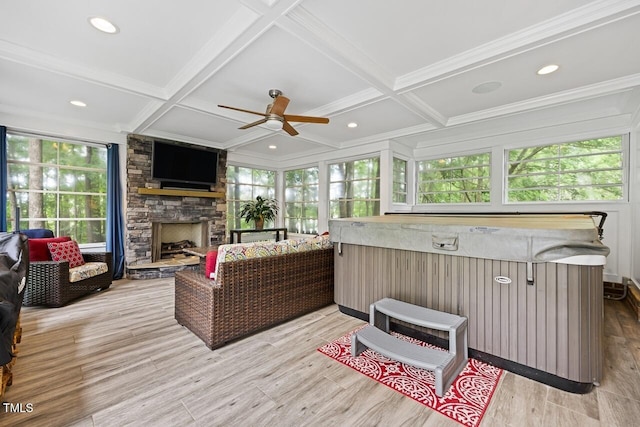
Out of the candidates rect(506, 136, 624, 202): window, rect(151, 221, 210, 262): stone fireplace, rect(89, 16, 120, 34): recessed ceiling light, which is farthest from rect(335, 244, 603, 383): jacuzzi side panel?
rect(151, 221, 210, 262): stone fireplace

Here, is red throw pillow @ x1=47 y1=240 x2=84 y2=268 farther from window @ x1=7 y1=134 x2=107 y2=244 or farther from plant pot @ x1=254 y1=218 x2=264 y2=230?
plant pot @ x1=254 y1=218 x2=264 y2=230

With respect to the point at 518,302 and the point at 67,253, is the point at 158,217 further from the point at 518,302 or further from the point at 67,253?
the point at 518,302

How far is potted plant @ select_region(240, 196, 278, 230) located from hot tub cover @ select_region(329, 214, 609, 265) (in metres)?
Result: 4.34

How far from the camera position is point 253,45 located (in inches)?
94.7

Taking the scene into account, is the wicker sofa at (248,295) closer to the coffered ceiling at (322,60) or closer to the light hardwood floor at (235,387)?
the light hardwood floor at (235,387)

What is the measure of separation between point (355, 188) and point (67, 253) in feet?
16.0

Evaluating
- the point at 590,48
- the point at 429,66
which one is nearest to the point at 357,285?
the point at 429,66

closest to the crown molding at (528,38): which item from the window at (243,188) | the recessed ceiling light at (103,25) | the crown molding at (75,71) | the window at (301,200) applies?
the recessed ceiling light at (103,25)

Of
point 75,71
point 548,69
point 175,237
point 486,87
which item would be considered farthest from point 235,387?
point 175,237

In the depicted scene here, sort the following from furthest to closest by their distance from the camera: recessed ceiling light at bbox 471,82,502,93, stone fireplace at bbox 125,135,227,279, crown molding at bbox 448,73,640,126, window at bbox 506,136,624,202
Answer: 1. stone fireplace at bbox 125,135,227,279
2. window at bbox 506,136,624,202
3. recessed ceiling light at bbox 471,82,502,93
4. crown molding at bbox 448,73,640,126

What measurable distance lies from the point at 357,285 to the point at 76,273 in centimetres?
363

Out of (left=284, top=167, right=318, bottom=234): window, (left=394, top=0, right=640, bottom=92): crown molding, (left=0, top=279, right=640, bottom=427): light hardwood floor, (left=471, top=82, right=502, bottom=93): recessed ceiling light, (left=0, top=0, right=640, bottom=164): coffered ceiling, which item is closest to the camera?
(left=0, top=279, right=640, bottom=427): light hardwood floor

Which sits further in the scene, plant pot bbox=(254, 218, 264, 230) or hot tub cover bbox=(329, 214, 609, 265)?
plant pot bbox=(254, 218, 264, 230)

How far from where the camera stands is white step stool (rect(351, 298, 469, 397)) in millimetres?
1809
